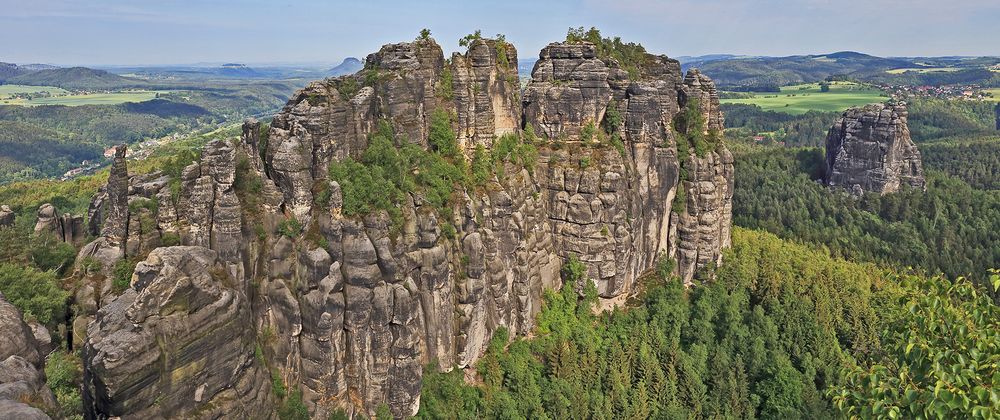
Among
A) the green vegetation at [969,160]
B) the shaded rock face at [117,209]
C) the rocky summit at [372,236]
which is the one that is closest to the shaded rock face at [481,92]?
the rocky summit at [372,236]

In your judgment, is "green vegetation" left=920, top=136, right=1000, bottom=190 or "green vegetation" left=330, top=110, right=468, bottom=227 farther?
"green vegetation" left=920, top=136, right=1000, bottom=190

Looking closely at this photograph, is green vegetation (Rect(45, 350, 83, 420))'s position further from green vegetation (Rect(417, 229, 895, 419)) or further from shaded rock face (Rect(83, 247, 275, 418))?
green vegetation (Rect(417, 229, 895, 419))

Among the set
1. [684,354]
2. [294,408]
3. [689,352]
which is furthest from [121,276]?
[689,352]

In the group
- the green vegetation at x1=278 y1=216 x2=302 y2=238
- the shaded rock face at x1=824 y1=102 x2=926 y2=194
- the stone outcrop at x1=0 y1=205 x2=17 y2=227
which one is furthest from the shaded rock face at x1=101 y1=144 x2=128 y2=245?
the shaded rock face at x1=824 y1=102 x2=926 y2=194

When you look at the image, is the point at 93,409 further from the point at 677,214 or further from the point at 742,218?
the point at 742,218

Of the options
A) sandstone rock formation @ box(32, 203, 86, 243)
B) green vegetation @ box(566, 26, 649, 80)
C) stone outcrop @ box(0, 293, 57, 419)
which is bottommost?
stone outcrop @ box(0, 293, 57, 419)

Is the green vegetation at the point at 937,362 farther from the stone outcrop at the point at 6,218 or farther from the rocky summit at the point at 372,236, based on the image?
the stone outcrop at the point at 6,218
